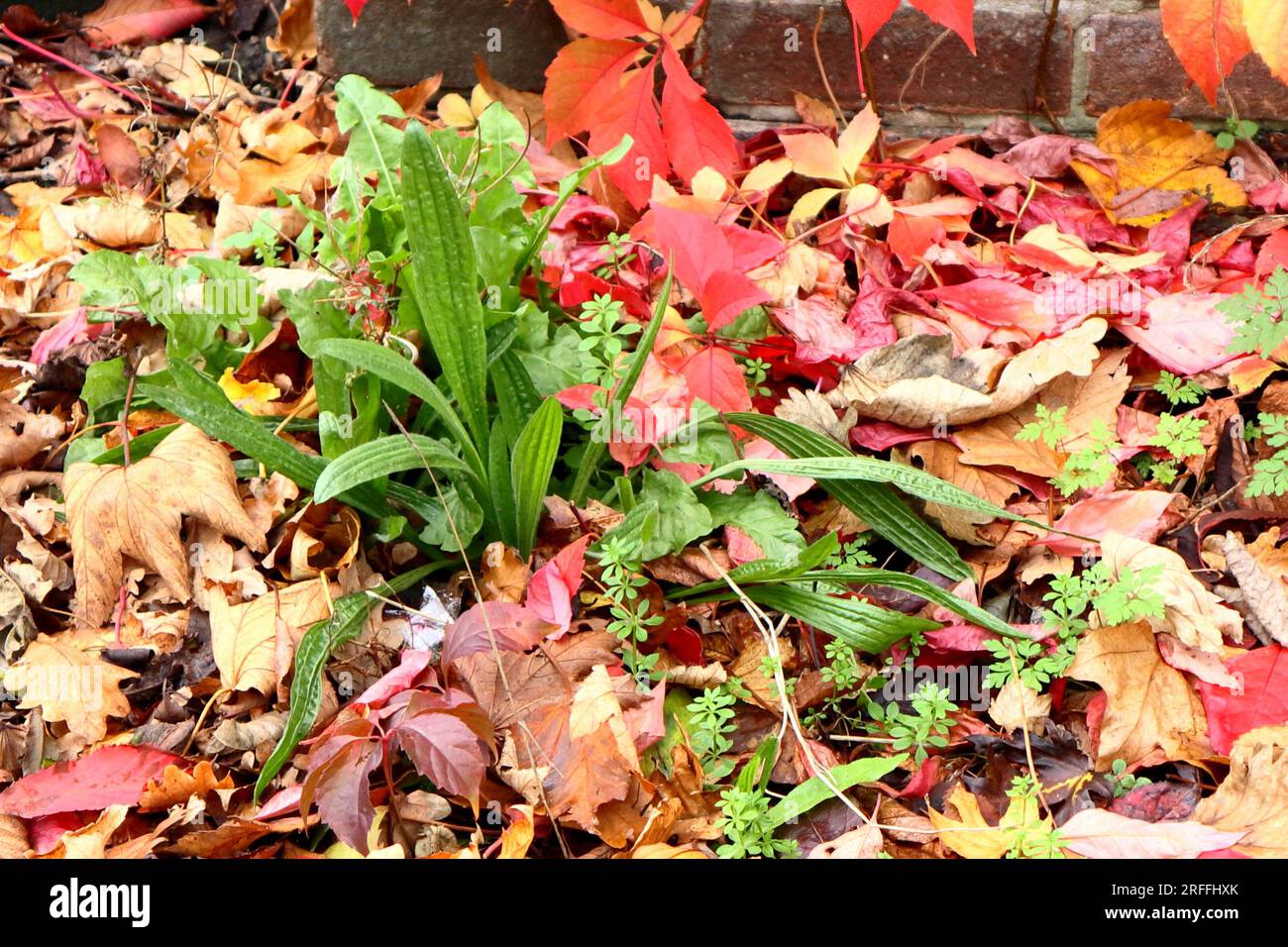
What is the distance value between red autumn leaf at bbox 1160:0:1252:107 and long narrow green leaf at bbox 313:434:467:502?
100 centimetres

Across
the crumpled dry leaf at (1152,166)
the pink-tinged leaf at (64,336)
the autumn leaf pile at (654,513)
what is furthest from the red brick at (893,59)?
the pink-tinged leaf at (64,336)

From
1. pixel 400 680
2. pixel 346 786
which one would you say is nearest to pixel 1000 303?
pixel 400 680

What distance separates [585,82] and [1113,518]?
94cm

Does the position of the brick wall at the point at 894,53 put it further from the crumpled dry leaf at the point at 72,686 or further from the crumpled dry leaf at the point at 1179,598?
the crumpled dry leaf at the point at 72,686

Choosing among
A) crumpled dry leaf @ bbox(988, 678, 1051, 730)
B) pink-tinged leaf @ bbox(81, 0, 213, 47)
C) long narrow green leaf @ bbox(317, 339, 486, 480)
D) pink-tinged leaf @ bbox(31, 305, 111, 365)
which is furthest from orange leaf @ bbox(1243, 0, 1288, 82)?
pink-tinged leaf @ bbox(81, 0, 213, 47)


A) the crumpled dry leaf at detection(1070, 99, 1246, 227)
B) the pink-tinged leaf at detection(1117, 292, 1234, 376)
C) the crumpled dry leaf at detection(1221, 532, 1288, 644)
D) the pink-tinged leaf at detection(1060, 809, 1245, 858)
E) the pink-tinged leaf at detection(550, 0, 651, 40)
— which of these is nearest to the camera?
the pink-tinged leaf at detection(1060, 809, 1245, 858)

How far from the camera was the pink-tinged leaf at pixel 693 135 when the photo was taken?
1672 millimetres

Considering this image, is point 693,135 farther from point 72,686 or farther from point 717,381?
A: point 72,686

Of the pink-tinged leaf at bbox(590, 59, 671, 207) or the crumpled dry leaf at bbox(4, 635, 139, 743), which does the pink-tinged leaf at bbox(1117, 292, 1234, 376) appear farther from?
the crumpled dry leaf at bbox(4, 635, 139, 743)

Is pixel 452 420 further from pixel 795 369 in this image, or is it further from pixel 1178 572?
pixel 1178 572

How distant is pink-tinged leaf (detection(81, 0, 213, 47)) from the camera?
7.69 feet

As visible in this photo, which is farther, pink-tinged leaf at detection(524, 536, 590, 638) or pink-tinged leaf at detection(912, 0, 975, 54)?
pink-tinged leaf at detection(912, 0, 975, 54)

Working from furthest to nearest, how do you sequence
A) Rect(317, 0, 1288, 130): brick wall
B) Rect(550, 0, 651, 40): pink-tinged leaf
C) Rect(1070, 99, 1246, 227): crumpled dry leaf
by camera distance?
Rect(317, 0, 1288, 130): brick wall, Rect(1070, 99, 1246, 227): crumpled dry leaf, Rect(550, 0, 651, 40): pink-tinged leaf

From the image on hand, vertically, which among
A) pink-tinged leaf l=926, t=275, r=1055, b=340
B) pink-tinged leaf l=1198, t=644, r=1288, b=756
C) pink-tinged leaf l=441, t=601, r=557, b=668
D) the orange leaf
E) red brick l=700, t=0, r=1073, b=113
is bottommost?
pink-tinged leaf l=441, t=601, r=557, b=668
